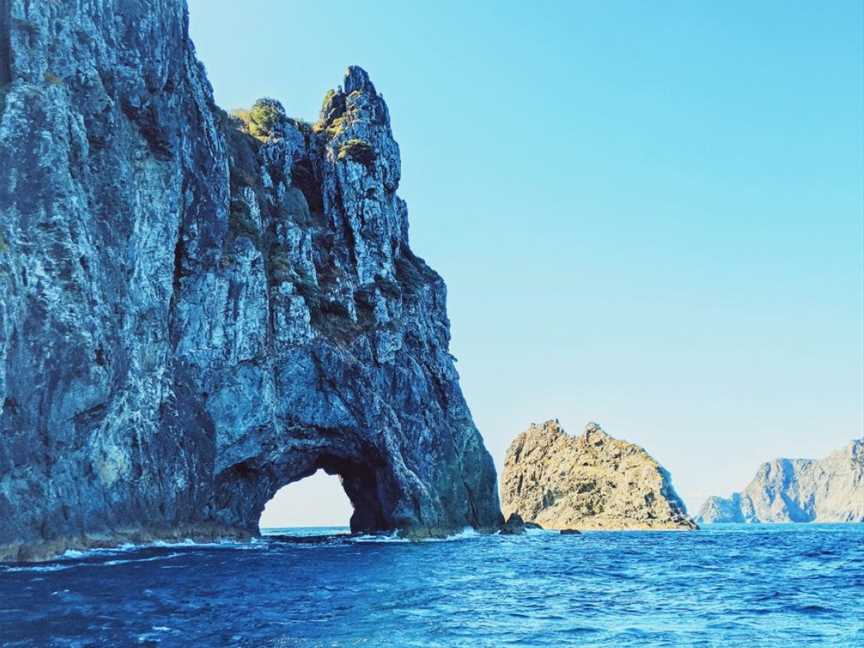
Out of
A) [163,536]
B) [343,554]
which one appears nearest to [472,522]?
[343,554]

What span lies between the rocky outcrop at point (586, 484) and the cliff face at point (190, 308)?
4124 cm

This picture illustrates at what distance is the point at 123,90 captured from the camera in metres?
53.0

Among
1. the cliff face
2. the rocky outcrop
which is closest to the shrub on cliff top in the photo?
the cliff face

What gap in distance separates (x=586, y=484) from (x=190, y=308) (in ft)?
292

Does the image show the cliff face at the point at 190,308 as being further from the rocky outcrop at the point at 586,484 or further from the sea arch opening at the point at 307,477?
the rocky outcrop at the point at 586,484

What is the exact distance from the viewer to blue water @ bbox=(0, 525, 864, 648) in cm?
2217

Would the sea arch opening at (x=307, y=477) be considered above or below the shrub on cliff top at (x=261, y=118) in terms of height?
below

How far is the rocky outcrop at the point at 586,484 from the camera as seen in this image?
121 metres

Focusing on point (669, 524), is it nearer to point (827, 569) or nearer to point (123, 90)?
point (827, 569)

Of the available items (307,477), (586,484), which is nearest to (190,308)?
(307,477)

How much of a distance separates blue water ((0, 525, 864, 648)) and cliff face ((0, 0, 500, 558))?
7489 mm

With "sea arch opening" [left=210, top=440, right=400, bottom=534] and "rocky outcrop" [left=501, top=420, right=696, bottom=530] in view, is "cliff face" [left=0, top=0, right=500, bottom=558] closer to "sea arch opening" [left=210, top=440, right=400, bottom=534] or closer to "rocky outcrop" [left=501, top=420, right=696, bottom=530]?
"sea arch opening" [left=210, top=440, right=400, bottom=534]

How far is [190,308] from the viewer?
5888cm

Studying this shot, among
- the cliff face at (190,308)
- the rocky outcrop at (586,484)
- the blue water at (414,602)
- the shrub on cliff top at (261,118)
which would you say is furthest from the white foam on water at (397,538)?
the rocky outcrop at (586,484)
